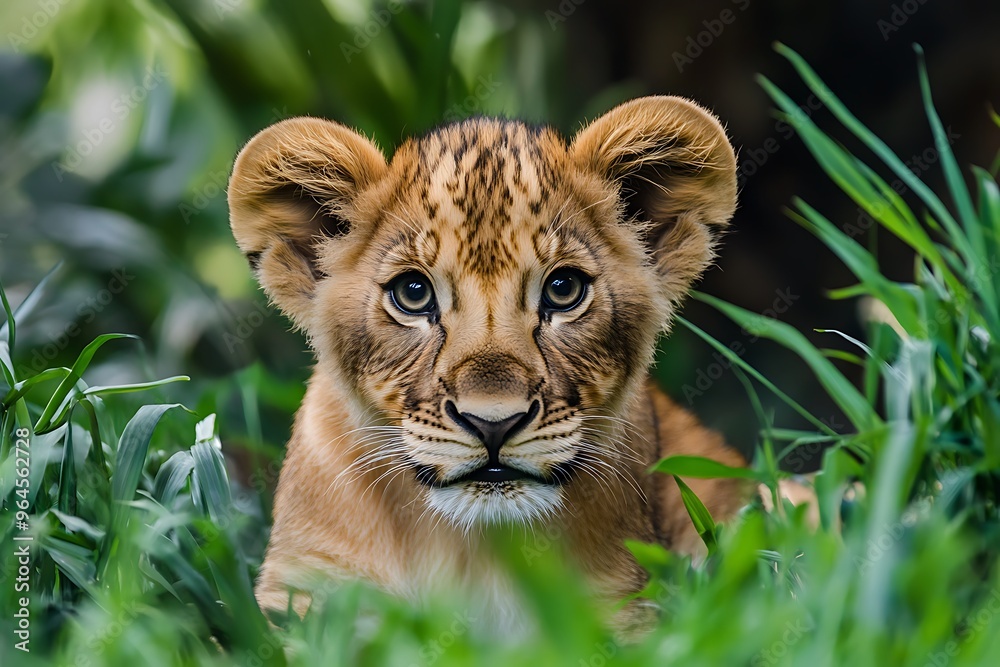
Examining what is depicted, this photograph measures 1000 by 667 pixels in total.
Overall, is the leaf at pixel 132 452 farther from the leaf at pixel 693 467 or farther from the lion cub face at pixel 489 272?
the leaf at pixel 693 467

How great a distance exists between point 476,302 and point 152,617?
1.05 metres

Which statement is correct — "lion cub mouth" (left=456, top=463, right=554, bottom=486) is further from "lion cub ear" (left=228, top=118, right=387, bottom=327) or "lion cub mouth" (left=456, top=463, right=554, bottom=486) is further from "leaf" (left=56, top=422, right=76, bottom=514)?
"leaf" (left=56, top=422, right=76, bottom=514)

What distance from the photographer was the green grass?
1.98 meters

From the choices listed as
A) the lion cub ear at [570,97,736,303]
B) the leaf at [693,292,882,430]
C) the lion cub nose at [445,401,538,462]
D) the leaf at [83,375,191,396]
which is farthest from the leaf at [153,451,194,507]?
the leaf at [693,292,882,430]

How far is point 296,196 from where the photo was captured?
A: 310 centimetres

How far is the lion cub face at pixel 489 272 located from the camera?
265 cm

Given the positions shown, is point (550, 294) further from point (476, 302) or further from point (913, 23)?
point (913, 23)

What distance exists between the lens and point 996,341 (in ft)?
9.07

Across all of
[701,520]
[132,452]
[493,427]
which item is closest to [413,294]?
[493,427]

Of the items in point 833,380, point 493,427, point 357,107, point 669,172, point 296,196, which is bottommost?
point 493,427

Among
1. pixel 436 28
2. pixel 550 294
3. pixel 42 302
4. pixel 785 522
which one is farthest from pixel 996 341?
pixel 42 302

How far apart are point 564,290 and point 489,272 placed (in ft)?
0.71

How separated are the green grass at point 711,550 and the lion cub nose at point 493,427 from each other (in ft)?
0.81

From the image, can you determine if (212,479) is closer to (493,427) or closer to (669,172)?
(493,427)
